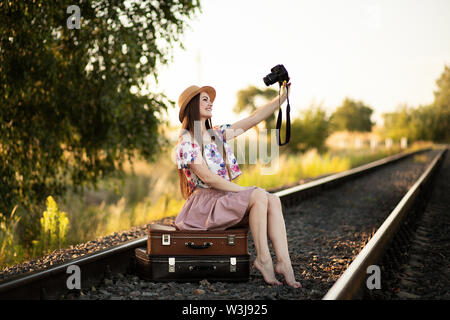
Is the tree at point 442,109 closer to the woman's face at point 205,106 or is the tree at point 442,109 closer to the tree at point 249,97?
the tree at point 249,97

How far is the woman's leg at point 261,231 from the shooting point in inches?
131

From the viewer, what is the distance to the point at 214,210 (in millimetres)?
3520

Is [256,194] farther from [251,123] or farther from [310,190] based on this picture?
[310,190]

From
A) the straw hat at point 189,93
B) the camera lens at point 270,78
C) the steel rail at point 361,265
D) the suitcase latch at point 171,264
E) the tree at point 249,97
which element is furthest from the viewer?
the tree at point 249,97

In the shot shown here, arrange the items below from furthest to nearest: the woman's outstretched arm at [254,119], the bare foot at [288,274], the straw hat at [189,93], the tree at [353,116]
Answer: the tree at [353,116]
the woman's outstretched arm at [254,119]
the straw hat at [189,93]
the bare foot at [288,274]

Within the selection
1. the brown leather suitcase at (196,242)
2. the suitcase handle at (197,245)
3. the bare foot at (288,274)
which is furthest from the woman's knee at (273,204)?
the suitcase handle at (197,245)

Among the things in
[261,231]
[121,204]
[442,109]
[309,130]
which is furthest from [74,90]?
[442,109]

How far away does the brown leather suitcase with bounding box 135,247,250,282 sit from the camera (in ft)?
11.2

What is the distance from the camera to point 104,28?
7031 millimetres

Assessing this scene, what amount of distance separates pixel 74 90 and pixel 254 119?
162 inches

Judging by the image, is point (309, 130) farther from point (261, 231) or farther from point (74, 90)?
point (261, 231)

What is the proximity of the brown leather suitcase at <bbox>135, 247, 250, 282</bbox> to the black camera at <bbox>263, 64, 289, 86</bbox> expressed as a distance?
57.2 inches

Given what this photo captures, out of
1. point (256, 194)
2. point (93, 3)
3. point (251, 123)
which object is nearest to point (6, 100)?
point (93, 3)

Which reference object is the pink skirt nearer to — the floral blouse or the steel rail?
the floral blouse
